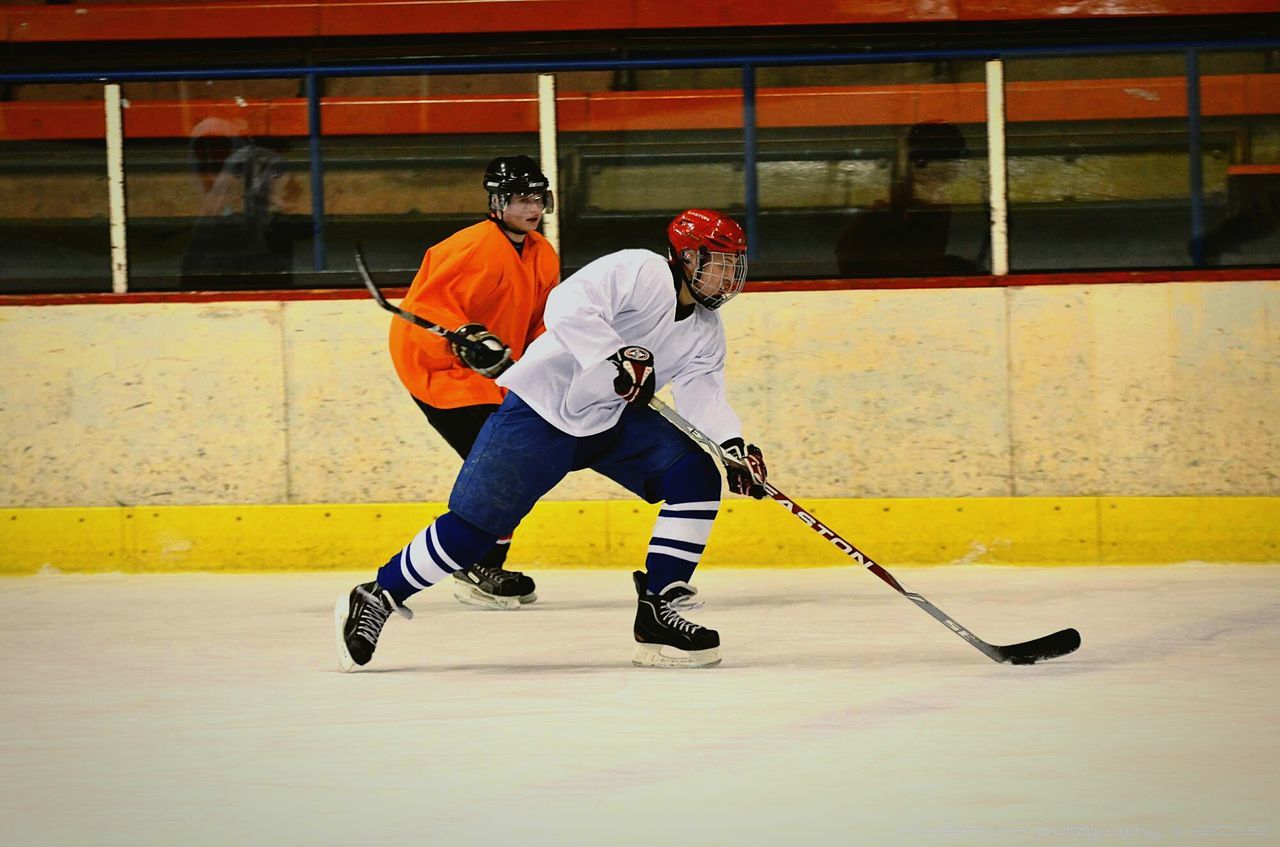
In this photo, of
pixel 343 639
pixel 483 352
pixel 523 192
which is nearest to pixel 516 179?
pixel 523 192

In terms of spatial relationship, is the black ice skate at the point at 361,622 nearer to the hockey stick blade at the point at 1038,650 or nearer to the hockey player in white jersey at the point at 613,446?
the hockey player in white jersey at the point at 613,446

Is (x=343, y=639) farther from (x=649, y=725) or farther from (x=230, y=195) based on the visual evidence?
(x=230, y=195)

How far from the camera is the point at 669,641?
11.7 ft

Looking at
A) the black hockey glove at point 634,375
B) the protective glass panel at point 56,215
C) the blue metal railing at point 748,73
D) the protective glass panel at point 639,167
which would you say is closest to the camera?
the black hockey glove at point 634,375

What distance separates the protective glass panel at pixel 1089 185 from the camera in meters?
5.20

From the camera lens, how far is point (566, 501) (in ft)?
17.2

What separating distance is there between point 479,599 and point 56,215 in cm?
196

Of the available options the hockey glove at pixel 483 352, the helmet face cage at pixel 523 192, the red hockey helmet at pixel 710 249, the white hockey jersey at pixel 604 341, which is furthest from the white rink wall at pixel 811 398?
the red hockey helmet at pixel 710 249

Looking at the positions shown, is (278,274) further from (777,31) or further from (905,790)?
(905,790)

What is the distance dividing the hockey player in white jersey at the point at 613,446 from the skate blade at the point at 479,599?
0.92 metres

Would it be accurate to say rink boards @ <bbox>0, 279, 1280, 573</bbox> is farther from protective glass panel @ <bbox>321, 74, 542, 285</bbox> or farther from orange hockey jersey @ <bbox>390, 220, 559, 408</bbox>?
orange hockey jersey @ <bbox>390, 220, 559, 408</bbox>

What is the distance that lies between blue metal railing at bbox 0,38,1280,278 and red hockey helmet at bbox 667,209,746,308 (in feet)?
5.64

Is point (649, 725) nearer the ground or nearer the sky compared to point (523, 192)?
nearer the ground

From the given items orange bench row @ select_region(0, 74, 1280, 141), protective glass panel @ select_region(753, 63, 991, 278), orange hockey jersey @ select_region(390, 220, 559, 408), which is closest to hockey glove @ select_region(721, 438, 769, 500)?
orange hockey jersey @ select_region(390, 220, 559, 408)
